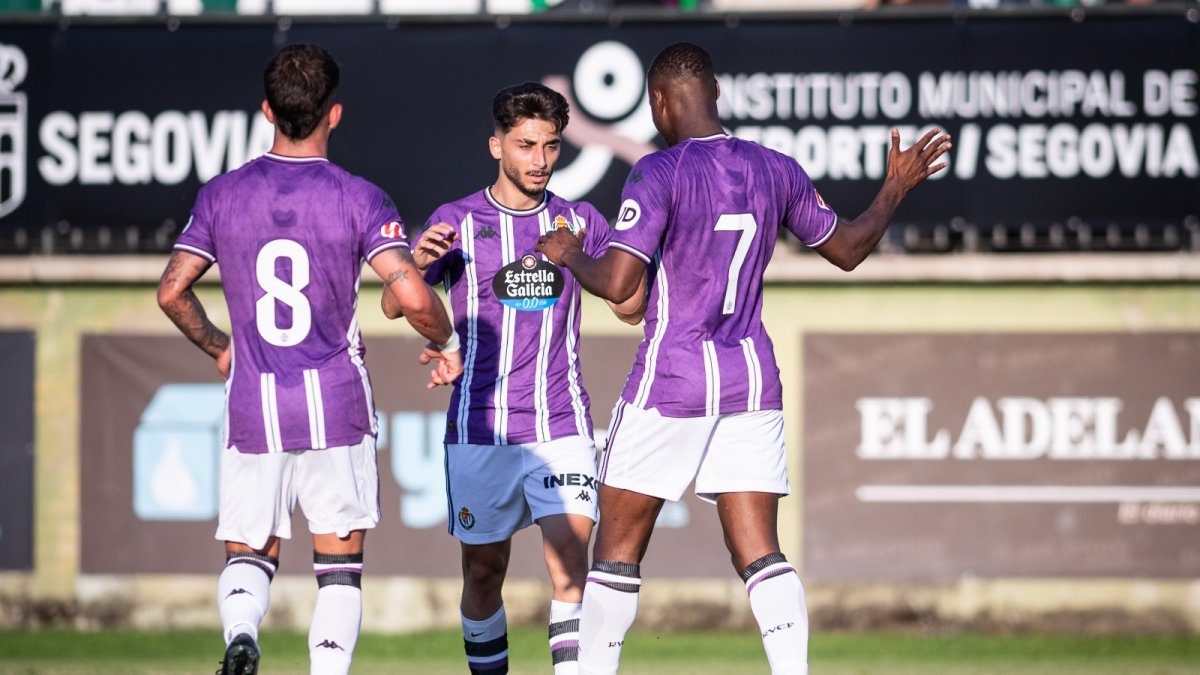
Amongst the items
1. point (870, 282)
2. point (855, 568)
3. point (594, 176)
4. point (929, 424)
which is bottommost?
point (855, 568)

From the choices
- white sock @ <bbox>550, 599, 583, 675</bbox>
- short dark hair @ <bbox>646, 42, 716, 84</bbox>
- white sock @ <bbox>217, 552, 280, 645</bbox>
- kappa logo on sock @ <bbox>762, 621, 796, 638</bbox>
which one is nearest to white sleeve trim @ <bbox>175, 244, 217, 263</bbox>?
white sock @ <bbox>217, 552, 280, 645</bbox>

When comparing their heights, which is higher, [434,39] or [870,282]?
[434,39]

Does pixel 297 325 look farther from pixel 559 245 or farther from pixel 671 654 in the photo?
pixel 671 654

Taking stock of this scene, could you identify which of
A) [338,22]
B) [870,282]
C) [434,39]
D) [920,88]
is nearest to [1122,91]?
[920,88]

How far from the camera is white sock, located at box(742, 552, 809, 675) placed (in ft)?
17.2

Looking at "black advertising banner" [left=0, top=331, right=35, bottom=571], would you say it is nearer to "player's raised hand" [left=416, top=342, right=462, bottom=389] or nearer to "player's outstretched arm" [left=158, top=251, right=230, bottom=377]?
"player's outstretched arm" [left=158, top=251, right=230, bottom=377]

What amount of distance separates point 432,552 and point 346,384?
4819 mm

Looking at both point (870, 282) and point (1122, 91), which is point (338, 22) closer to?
point (870, 282)

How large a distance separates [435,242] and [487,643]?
176 centimetres

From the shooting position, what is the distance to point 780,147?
31.6ft

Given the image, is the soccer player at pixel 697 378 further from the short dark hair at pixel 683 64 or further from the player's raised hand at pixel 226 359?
the player's raised hand at pixel 226 359

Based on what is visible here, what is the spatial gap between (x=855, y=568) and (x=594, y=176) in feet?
9.57

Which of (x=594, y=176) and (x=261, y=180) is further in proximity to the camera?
(x=594, y=176)

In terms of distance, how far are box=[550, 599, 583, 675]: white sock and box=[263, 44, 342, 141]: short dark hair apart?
6.98 ft
